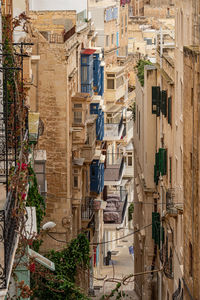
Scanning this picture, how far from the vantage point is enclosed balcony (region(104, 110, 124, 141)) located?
43.9 meters

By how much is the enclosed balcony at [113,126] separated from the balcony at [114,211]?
2.87 metres

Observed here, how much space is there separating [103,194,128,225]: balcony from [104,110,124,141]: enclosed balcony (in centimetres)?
287

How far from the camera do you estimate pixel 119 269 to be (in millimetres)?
40562

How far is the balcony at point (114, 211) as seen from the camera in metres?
40.8

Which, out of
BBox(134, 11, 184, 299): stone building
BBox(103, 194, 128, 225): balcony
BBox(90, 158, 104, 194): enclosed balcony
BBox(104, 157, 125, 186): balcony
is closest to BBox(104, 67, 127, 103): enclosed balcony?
BBox(104, 157, 125, 186): balcony

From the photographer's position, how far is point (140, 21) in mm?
91375

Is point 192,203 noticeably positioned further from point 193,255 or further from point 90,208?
point 90,208

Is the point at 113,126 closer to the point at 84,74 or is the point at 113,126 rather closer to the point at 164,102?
the point at 84,74

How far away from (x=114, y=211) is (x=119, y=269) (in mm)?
2486

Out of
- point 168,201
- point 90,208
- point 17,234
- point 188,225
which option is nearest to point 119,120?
point 90,208

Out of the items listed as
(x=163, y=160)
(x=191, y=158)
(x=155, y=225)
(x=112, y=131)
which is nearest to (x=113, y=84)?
(x=112, y=131)

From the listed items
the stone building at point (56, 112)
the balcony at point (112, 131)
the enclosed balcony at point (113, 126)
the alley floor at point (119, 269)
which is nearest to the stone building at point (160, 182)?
the alley floor at point (119, 269)

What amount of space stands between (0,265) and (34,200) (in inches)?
395

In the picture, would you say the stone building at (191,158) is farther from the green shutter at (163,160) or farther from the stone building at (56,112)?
the stone building at (56,112)
